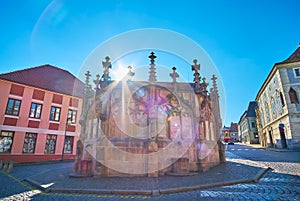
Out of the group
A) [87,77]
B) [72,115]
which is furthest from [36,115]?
[87,77]

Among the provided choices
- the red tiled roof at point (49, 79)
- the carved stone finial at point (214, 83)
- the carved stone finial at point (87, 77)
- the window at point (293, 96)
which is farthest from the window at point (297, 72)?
the red tiled roof at point (49, 79)

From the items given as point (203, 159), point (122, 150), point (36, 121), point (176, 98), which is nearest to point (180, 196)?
point (122, 150)

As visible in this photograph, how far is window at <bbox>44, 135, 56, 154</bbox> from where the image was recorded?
68.7 ft

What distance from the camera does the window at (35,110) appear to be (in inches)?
809

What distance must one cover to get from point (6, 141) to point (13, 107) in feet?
12.3

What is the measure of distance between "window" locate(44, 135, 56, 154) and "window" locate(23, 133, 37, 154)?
1405 mm

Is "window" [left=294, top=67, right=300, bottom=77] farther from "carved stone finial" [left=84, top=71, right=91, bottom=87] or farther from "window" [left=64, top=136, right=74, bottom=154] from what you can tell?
"window" [left=64, top=136, right=74, bottom=154]

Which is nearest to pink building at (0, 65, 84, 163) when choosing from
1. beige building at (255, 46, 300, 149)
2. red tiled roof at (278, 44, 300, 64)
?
beige building at (255, 46, 300, 149)

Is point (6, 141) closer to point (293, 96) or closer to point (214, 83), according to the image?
point (214, 83)

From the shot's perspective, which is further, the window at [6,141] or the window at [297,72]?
the window at [297,72]

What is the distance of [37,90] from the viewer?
836 inches

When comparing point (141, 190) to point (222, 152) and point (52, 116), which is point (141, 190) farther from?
point (52, 116)

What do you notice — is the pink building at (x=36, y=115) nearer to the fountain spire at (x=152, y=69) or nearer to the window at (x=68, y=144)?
the window at (x=68, y=144)

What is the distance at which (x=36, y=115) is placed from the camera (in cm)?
2081
